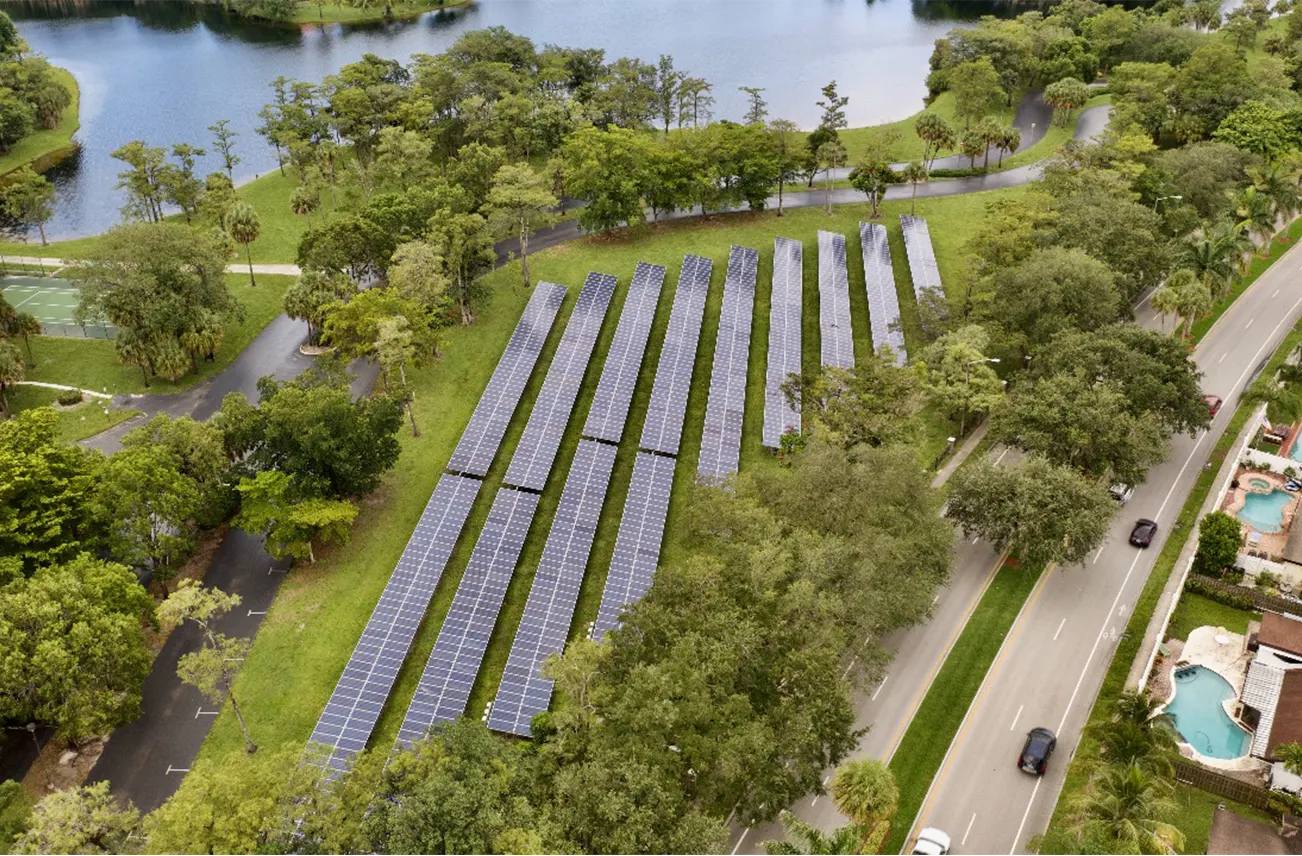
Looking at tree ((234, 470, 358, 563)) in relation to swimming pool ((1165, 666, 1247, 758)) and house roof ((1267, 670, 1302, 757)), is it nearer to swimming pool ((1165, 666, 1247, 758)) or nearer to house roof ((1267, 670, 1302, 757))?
swimming pool ((1165, 666, 1247, 758))

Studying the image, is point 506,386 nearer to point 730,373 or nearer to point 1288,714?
point 730,373

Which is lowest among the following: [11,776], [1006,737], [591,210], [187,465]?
[11,776]

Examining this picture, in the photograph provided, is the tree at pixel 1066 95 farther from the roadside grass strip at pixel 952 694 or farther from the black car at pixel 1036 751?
the black car at pixel 1036 751

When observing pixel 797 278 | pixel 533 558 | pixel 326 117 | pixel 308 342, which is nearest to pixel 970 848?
pixel 533 558

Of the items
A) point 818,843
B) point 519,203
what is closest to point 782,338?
point 519,203

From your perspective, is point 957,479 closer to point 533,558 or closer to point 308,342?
point 533,558

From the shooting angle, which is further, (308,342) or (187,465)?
(308,342)

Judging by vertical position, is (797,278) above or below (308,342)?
above
